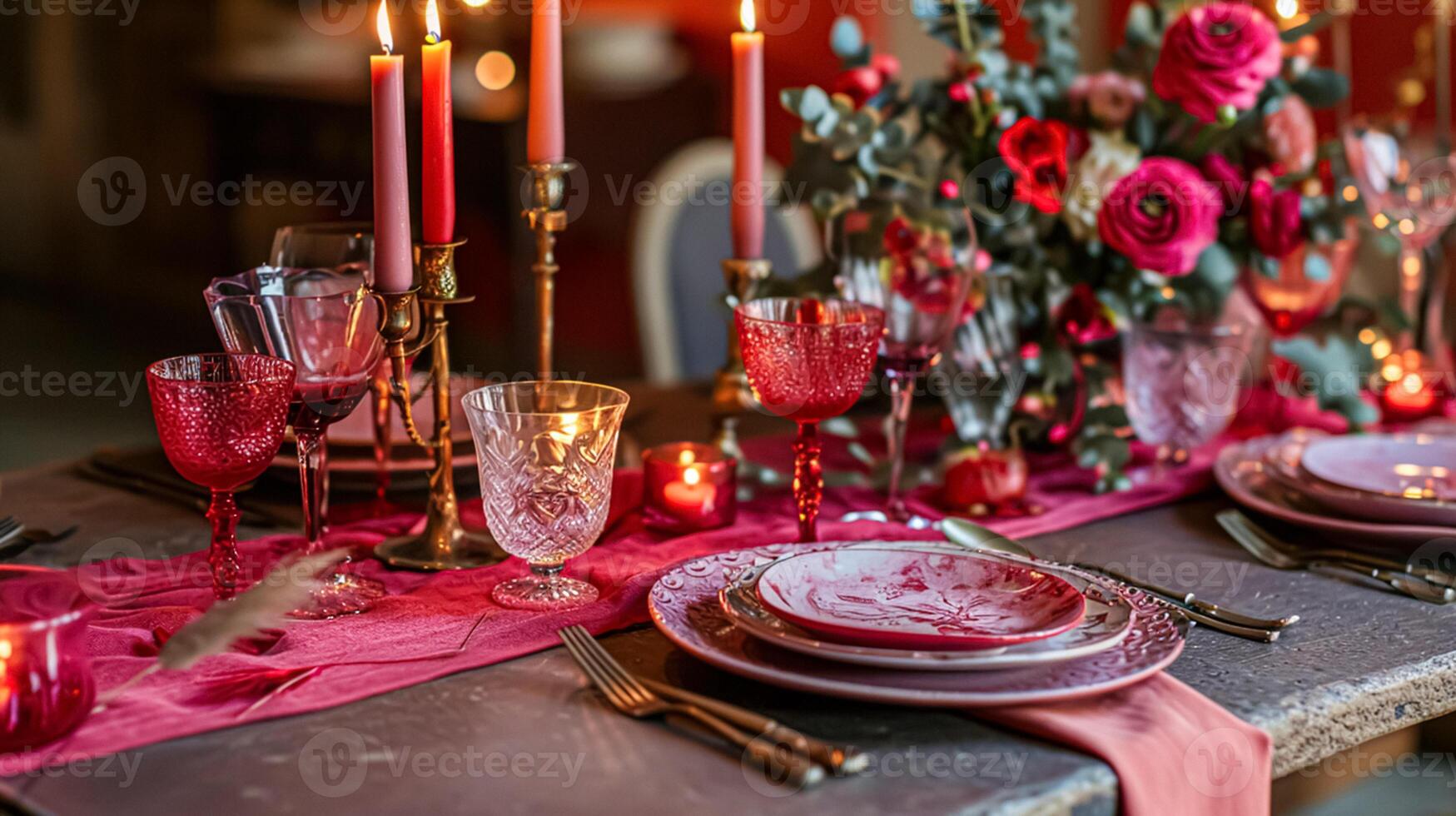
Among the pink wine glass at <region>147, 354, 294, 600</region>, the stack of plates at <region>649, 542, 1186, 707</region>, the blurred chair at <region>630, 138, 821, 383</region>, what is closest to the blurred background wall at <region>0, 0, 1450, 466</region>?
the blurred chair at <region>630, 138, 821, 383</region>

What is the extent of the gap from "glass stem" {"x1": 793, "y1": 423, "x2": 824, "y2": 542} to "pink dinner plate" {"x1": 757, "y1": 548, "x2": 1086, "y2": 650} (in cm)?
15

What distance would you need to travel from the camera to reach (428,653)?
80 centimetres

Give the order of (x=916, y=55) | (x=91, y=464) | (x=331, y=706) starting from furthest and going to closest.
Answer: (x=916, y=55)
(x=91, y=464)
(x=331, y=706)

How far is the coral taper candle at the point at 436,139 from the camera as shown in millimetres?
922

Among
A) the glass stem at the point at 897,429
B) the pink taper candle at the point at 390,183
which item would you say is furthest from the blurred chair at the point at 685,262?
the pink taper candle at the point at 390,183

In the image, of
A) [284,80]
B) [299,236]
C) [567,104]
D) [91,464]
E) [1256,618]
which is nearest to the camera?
[1256,618]

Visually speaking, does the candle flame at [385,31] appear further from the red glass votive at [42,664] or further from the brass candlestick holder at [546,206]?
the red glass votive at [42,664]

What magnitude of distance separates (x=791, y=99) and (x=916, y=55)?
3039 mm

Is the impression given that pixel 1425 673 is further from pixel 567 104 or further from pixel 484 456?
pixel 567 104

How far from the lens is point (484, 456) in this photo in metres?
0.87

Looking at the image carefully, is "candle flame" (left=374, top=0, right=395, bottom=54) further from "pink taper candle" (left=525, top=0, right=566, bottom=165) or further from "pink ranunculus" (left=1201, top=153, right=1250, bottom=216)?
"pink ranunculus" (left=1201, top=153, right=1250, bottom=216)

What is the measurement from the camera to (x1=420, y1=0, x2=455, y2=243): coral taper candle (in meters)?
0.92

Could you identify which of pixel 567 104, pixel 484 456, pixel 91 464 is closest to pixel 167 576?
pixel 484 456

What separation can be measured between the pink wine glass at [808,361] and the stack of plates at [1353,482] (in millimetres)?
385
